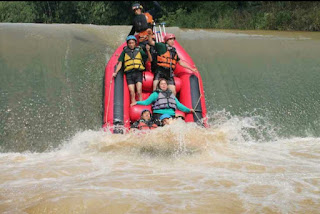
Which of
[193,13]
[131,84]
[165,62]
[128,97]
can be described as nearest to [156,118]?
[128,97]

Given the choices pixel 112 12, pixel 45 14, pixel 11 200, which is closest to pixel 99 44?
pixel 11 200

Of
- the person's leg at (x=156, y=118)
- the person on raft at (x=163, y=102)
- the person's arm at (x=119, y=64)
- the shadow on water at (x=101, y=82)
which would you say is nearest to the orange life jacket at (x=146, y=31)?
the person's arm at (x=119, y=64)

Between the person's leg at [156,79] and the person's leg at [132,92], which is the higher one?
the person's leg at [156,79]

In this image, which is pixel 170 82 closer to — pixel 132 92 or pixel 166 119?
pixel 132 92

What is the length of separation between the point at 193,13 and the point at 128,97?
8296 millimetres

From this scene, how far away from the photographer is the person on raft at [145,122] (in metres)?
5.01

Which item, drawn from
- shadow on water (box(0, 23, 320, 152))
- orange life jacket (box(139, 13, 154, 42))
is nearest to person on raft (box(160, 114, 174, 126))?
shadow on water (box(0, 23, 320, 152))

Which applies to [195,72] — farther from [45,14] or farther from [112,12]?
[45,14]

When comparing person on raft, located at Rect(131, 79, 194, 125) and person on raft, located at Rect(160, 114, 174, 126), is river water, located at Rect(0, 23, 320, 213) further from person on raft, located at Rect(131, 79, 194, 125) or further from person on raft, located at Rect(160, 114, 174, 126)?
person on raft, located at Rect(131, 79, 194, 125)

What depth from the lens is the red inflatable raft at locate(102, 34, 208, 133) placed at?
5176 millimetres

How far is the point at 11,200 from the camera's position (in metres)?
2.95

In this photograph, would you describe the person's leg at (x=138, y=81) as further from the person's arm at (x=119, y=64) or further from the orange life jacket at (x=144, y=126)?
the orange life jacket at (x=144, y=126)

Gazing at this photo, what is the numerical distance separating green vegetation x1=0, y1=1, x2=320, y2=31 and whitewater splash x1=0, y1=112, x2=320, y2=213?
652 cm

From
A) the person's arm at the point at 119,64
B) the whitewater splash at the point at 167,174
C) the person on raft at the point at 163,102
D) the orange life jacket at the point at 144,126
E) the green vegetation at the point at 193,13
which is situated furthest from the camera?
the green vegetation at the point at 193,13
